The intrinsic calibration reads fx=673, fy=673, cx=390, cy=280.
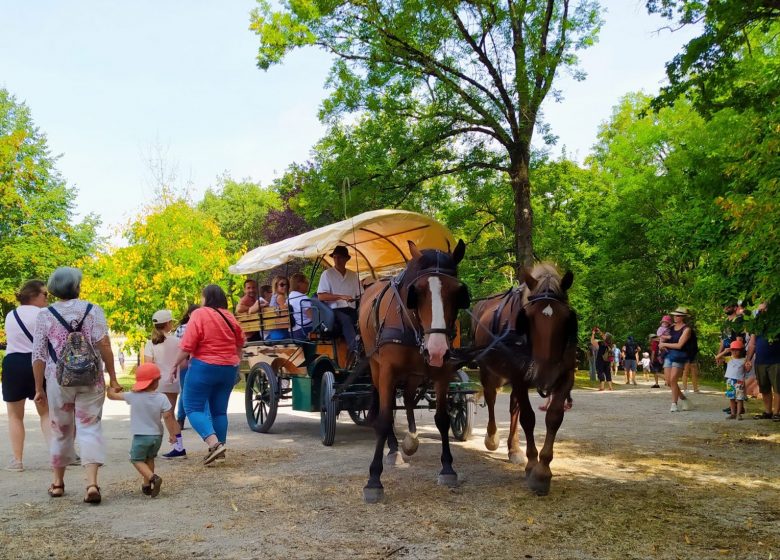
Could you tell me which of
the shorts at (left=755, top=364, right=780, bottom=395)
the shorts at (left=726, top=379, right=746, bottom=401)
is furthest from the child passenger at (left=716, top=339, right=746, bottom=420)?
the shorts at (left=755, top=364, right=780, bottom=395)

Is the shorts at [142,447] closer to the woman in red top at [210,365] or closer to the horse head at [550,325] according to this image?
the woman in red top at [210,365]

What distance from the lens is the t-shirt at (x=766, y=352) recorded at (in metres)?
10.6

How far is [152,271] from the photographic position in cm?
2512

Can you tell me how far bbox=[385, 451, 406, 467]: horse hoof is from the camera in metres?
7.51

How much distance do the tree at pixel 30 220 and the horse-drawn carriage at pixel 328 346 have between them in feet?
78.1

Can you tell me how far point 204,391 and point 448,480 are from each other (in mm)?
2897

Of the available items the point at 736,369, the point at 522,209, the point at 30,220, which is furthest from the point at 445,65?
the point at 30,220

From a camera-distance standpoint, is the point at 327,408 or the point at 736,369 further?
the point at 736,369

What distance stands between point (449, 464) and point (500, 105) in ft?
44.1

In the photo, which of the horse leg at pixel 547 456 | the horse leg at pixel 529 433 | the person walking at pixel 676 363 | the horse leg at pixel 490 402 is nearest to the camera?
the horse leg at pixel 547 456

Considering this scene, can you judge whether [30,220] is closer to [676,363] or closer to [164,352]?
[164,352]

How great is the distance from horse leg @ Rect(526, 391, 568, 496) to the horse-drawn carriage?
1.90 meters

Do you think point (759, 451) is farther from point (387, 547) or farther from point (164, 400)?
point (164, 400)

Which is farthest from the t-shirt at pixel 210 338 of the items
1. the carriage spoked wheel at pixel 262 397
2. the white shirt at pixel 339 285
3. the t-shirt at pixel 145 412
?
the carriage spoked wheel at pixel 262 397
